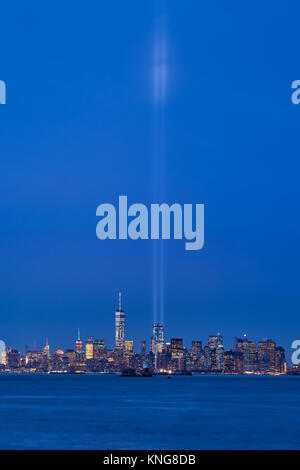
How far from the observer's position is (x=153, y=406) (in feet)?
479

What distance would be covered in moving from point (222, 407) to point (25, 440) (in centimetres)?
6935

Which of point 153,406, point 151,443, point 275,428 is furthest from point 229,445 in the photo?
point 153,406
